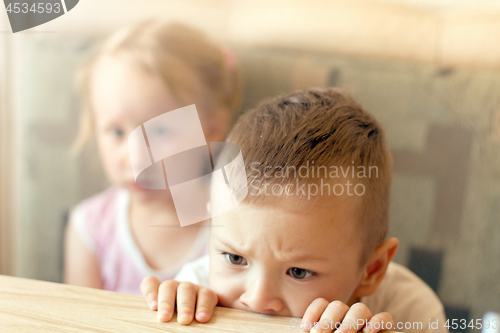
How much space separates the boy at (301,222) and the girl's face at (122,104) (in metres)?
0.13

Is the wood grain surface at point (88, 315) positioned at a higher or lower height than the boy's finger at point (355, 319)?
higher

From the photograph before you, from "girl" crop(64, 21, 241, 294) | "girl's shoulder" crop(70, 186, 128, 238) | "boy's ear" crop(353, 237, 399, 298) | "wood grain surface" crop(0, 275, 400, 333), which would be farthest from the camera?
"girl's shoulder" crop(70, 186, 128, 238)

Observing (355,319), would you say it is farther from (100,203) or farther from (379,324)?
(100,203)

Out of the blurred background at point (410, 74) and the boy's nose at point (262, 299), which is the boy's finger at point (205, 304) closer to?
the boy's nose at point (262, 299)

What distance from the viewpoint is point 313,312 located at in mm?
297


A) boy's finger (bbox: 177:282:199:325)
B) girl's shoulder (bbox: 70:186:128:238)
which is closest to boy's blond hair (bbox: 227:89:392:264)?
boy's finger (bbox: 177:282:199:325)

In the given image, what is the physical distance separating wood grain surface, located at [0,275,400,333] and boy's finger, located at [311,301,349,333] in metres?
0.02

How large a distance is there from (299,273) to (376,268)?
4.6 inches

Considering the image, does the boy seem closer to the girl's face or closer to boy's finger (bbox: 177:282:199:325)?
boy's finger (bbox: 177:282:199:325)

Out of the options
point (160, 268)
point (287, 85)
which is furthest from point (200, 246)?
point (287, 85)

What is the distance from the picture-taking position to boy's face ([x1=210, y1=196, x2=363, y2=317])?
296 mm

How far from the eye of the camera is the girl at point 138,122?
477 millimetres

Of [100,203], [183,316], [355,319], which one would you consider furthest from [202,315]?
[100,203]

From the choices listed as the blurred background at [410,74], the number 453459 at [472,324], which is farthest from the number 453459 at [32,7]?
the number 453459 at [472,324]
